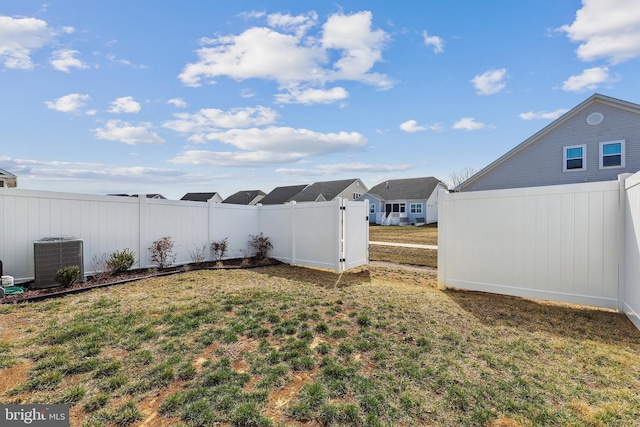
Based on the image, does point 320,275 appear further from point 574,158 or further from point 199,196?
point 199,196

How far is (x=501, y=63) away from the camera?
9219 mm

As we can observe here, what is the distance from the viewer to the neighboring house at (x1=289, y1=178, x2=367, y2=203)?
110 ft

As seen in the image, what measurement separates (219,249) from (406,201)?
26288 millimetres

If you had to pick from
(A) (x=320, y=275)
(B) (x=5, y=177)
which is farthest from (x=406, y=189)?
(B) (x=5, y=177)

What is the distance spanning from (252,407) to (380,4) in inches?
357

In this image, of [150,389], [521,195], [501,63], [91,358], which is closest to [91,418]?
[150,389]

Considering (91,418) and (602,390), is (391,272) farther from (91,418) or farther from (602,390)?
(91,418)

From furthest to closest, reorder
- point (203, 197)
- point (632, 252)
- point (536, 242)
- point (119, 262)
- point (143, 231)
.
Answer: point (203, 197), point (143, 231), point (119, 262), point (536, 242), point (632, 252)

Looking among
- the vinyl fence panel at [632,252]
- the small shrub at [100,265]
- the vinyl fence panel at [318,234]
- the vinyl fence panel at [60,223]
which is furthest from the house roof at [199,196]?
the vinyl fence panel at [632,252]

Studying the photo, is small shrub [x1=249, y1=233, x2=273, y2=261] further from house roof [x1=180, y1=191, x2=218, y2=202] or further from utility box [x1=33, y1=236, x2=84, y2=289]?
house roof [x1=180, y1=191, x2=218, y2=202]

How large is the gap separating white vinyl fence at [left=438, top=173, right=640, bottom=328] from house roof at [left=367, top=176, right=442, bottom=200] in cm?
2605

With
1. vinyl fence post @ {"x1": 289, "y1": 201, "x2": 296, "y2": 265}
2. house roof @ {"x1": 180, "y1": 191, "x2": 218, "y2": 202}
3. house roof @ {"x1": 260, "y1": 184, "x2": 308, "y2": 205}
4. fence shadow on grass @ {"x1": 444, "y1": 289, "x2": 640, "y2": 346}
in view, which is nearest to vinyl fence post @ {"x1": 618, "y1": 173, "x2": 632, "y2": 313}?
fence shadow on grass @ {"x1": 444, "y1": 289, "x2": 640, "y2": 346}

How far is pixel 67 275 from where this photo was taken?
5816 millimetres

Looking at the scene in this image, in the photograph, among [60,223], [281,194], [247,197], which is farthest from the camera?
[247,197]
